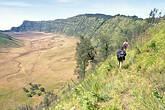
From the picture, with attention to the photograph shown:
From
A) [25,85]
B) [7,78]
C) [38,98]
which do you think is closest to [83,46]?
[38,98]

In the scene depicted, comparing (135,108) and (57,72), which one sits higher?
(135,108)

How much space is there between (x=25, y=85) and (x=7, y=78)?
1680 cm

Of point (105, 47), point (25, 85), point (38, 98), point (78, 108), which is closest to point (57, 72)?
point (25, 85)

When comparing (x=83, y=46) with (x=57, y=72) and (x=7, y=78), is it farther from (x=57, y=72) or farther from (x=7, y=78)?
(x=7, y=78)

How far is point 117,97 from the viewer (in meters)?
4.43

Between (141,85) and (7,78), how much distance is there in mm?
79682

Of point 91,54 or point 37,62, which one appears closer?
point 91,54

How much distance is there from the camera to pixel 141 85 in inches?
179

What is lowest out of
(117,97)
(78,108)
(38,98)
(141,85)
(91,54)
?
(38,98)

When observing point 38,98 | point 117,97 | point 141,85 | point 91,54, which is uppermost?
point 141,85

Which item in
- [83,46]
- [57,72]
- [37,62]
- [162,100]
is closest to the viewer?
[162,100]

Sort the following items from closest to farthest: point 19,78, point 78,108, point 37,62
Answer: point 78,108 < point 19,78 < point 37,62

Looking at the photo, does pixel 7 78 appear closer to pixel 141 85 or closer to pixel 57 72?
pixel 57 72

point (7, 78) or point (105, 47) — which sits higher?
point (105, 47)
